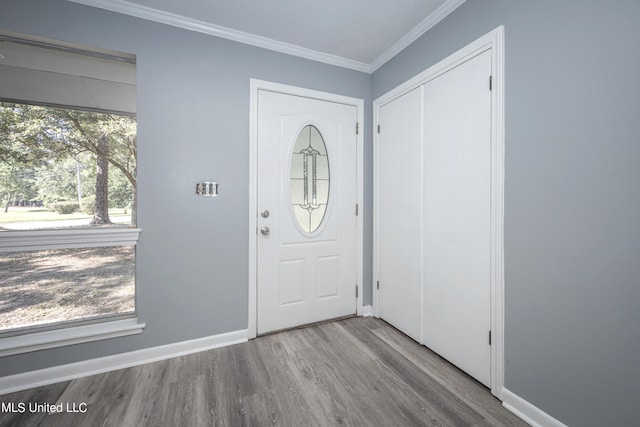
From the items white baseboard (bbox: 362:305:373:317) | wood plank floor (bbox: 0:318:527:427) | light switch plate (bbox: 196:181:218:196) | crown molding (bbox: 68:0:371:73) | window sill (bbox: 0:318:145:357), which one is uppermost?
crown molding (bbox: 68:0:371:73)

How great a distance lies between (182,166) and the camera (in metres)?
2.03

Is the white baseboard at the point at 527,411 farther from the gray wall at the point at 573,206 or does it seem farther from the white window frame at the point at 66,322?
the white window frame at the point at 66,322

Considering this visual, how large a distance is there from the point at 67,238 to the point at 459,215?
269 centimetres

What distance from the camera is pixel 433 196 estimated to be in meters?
2.03

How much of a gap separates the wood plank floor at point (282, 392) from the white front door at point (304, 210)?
44 cm

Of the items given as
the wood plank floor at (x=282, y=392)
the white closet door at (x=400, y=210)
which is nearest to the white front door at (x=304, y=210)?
the white closet door at (x=400, y=210)

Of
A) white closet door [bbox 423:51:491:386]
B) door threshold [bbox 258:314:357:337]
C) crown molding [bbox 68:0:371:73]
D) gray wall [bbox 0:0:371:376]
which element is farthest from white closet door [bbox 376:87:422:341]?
gray wall [bbox 0:0:371:376]

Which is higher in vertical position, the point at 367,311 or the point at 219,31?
the point at 219,31

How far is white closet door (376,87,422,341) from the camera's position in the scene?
2.19m

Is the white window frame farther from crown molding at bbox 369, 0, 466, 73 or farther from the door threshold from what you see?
crown molding at bbox 369, 0, 466, 73

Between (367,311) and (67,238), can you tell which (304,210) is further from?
(67,238)

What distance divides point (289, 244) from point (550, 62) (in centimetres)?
210

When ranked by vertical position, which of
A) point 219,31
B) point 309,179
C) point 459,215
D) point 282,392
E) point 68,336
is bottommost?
point 282,392

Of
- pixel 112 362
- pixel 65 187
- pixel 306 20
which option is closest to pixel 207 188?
pixel 65 187
